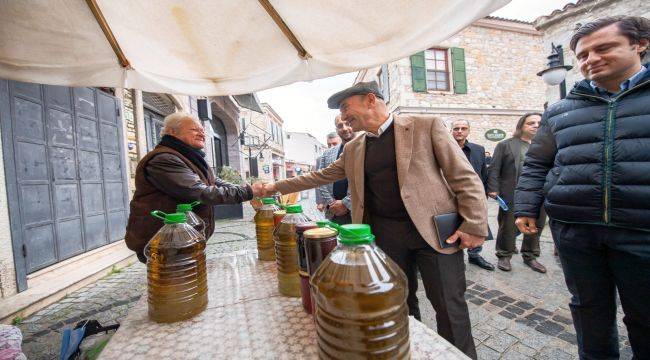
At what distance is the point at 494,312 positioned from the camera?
111 inches

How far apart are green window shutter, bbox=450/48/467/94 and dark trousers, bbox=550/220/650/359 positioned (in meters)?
12.6

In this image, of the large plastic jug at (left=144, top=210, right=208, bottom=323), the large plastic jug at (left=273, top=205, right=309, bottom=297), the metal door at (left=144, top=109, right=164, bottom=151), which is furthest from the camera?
the metal door at (left=144, top=109, right=164, bottom=151)

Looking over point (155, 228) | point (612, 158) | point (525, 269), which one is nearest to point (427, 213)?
point (612, 158)

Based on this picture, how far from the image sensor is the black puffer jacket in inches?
57.6

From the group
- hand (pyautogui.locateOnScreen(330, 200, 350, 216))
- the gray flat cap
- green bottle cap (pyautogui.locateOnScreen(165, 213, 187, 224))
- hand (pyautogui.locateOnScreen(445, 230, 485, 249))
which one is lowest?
hand (pyautogui.locateOnScreen(445, 230, 485, 249))

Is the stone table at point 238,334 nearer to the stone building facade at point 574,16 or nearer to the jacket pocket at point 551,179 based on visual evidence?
the jacket pocket at point 551,179

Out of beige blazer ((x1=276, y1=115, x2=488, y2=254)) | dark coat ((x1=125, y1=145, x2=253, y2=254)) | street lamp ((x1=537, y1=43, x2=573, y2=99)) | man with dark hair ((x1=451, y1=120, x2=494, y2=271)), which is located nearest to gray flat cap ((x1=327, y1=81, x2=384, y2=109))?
beige blazer ((x1=276, y1=115, x2=488, y2=254))

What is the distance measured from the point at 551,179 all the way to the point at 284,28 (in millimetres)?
→ 2035

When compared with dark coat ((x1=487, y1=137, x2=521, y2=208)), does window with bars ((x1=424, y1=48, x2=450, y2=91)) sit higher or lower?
higher

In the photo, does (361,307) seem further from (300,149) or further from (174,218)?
(300,149)

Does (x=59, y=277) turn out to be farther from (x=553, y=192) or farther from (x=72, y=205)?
(x=553, y=192)

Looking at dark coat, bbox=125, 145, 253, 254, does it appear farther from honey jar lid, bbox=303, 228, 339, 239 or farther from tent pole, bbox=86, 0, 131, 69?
honey jar lid, bbox=303, 228, 339, 239

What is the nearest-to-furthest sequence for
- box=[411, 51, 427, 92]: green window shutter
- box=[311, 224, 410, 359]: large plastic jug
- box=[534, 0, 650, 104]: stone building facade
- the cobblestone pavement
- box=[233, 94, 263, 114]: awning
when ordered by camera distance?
box=[311, 224, 410, 359]: large plastic jug
the cobblestone pavement
box=[233, 94, 263, 114]: awning
box=[534, 0, 650, 104]: stone building facade
box=[411, 51, 427, 92]: green window shutter

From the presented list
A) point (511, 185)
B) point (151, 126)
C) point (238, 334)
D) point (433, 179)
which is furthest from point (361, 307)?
point (151, 126)
